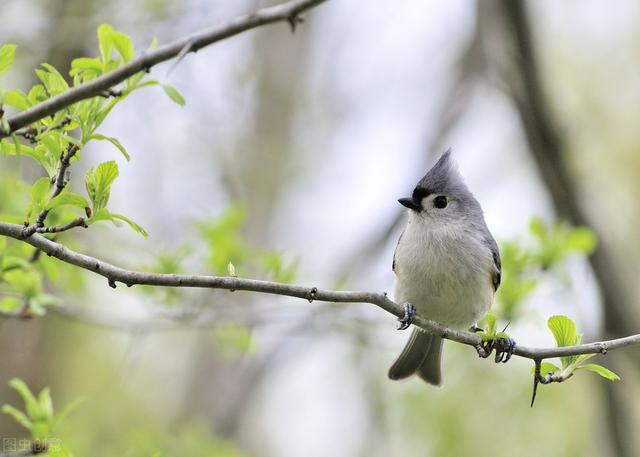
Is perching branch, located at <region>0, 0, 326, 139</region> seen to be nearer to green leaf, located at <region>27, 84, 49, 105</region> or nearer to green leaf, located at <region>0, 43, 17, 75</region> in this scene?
green leaf, located at <region>27, 84, 49, 105</region>

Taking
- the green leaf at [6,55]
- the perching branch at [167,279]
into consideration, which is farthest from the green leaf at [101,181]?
the green leaf at [6,55]

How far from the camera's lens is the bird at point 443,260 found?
3.20 m

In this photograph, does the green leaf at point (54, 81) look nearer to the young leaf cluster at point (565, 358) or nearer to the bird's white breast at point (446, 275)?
the young leaf cluster at point (565, 358)

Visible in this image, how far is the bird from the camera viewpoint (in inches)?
126

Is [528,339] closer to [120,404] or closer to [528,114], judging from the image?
[528,114]

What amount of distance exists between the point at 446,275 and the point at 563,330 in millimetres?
1037

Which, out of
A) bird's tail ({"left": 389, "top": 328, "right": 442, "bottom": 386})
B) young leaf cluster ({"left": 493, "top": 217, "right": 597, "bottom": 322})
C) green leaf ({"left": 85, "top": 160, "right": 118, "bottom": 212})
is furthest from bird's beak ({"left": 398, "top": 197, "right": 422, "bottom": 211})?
green leaf ({"left": 85, "top": 160, "right": 118, "bottom": 212})

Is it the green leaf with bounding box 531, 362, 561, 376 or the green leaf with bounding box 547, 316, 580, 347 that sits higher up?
the green leaf with bounding box 547, 316, 580, 347

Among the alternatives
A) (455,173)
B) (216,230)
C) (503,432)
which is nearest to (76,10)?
(216,230)

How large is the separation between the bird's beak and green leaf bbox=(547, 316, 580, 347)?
50.1 inches

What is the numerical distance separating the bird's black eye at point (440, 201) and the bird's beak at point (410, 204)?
0.26 feet

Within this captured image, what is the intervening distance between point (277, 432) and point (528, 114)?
546 centimetres

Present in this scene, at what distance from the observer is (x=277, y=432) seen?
854 cm

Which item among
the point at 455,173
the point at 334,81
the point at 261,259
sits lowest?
the point at 261,259
